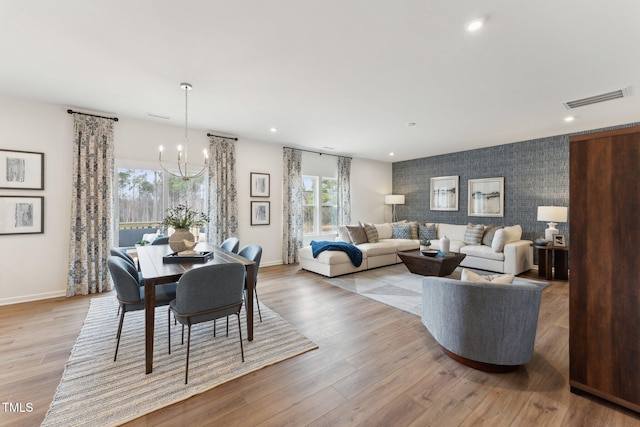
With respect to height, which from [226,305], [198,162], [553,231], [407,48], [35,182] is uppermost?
[407,48]

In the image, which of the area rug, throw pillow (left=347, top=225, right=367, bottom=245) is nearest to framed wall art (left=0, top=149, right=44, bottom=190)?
the area rug

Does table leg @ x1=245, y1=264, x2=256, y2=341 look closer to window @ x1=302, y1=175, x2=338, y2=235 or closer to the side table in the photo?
window @ x1=302, y1=175, x2=338, y2=235

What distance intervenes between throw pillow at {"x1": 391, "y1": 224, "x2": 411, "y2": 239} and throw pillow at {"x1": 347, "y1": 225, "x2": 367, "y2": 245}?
103cm

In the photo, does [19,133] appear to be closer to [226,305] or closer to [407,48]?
[226,305]

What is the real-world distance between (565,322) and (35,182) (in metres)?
6.84

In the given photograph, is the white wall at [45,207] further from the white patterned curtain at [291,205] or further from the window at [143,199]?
the white patterned curtain at [291,205]

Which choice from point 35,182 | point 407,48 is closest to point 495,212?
point 407,48

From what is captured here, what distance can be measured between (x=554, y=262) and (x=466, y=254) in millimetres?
1386

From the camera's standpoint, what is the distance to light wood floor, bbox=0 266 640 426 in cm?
167

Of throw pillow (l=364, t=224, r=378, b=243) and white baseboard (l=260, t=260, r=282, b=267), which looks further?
throw pillow (l=364, t=224, r=378, b=243)

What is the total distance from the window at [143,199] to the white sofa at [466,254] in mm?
2626

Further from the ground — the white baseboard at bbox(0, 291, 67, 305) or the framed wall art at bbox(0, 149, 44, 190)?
the framed wall art at bbox(0, 149, 44, 190)

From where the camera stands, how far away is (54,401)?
1.79 meters

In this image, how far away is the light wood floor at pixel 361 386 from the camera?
5.49 ft
